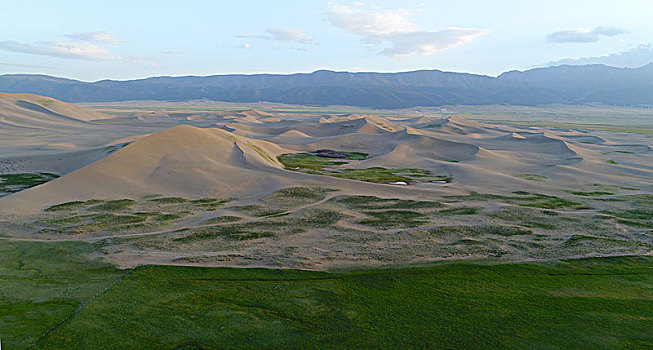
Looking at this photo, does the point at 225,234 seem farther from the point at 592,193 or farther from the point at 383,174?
the point at 592,193

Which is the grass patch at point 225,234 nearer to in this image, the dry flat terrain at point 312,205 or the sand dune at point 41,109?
the dry flat terrain at point 312,205

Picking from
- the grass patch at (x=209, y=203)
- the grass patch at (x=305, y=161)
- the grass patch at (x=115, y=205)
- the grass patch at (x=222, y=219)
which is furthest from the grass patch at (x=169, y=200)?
the grass patch at (x=305, y=161)

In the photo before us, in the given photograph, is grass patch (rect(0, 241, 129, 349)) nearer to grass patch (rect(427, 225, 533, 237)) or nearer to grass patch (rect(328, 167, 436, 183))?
grass patch (rect(427, 225, 533, 237))

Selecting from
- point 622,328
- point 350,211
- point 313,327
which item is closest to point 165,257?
point 313,327

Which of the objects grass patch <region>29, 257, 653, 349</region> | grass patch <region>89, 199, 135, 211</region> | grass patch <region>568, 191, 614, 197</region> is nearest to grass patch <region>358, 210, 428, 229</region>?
grass patch <region>29, 257, 653, 349</region>

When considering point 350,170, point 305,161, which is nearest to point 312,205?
point 350,170

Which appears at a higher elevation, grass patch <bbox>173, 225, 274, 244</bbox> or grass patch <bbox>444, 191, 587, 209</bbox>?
grass patch <bbox>173, 225, 274, 244</bbox>
